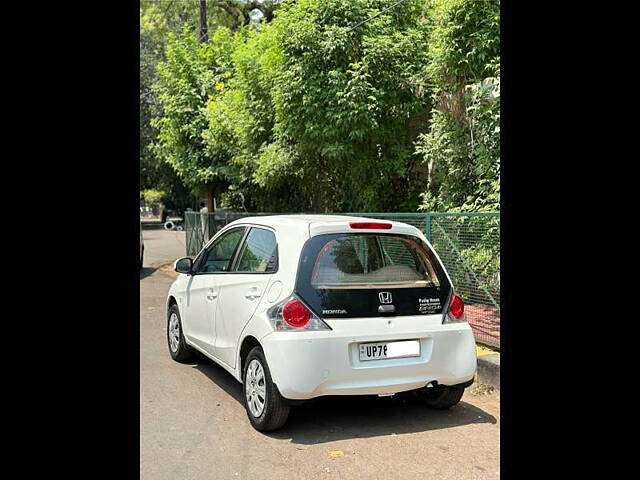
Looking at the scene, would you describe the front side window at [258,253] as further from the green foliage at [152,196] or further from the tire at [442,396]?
the green foliage at [152,196]

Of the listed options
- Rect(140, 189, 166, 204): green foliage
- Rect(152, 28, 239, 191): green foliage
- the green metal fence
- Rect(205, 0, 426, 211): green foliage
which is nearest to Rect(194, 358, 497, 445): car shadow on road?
the green metal fence

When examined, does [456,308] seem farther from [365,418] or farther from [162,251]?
[162,251]

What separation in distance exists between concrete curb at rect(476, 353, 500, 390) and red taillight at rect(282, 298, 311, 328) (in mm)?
2314

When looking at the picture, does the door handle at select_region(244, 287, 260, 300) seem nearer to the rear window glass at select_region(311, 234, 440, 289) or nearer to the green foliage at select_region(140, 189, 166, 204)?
the rear window glass at select_region(311, 234, 440, 289)

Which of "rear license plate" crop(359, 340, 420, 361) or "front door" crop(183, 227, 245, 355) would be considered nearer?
"rear license plate" crop(359, 340, 420, 361)

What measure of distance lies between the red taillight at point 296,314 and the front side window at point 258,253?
1.41ft

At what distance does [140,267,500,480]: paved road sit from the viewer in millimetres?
3734

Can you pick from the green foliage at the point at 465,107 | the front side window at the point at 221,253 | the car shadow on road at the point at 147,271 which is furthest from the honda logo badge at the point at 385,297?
the car shadow on road at the point at 147,271

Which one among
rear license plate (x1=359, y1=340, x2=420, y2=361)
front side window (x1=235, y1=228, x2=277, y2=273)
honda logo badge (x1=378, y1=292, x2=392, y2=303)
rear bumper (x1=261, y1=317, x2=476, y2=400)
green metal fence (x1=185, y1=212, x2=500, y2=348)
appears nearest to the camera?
rear bumper (x1=261, y1=317, x2=476, y2=400)

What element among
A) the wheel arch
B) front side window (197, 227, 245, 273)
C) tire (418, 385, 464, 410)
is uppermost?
front side window (197, 227, 245, 273)
